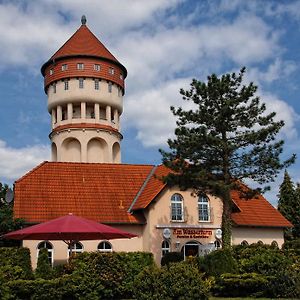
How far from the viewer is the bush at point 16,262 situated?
→ 66.9ft

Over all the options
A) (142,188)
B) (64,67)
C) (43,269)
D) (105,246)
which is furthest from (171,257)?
(64,67)

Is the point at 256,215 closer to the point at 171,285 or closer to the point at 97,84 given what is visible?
the point at 97,84

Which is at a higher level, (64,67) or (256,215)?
(64,67)

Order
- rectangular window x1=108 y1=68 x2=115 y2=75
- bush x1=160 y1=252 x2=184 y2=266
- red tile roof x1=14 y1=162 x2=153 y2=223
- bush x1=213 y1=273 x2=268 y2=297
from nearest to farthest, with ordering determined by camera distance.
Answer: bush x1=213 y1=273 x2=268 y2=297 → bush x1=160 y1=252 x2=184 y2=266 → red tile roof x1=14 y1=162 x2=153 y2=223 → rectangular window x1=108 y1=68 x2=115 y2=75

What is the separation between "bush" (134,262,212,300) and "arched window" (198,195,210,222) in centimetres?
1904

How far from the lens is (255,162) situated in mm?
27547

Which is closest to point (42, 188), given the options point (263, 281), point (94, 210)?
point (94, 210)

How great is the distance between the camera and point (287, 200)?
161 ft

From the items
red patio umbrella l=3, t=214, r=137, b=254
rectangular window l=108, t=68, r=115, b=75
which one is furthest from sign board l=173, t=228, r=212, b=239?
rectangular window l=108, t=68, r=115, b=75

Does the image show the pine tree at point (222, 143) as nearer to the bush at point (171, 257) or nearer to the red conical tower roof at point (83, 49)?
the bush at point (171, 257)

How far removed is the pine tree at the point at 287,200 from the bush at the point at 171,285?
3382 centimetres

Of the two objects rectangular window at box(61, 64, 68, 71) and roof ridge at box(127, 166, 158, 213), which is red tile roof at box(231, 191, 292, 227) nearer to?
roof ridge at box(127, 166, 158, 213)

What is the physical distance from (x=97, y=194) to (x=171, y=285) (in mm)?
19826

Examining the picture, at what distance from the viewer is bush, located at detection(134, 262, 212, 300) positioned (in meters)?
14.3
